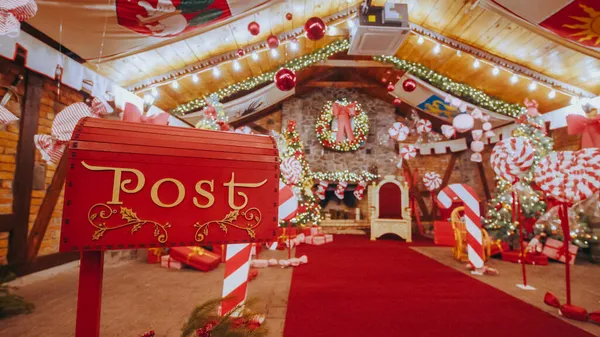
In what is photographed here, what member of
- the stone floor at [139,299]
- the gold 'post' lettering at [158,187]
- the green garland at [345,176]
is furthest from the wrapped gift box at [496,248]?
the gold 'post' lettering at [158,187]

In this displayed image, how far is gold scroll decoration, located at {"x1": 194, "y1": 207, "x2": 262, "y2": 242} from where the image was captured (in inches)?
39.5

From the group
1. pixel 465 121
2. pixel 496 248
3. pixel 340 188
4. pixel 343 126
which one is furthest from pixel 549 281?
pixel 343 126

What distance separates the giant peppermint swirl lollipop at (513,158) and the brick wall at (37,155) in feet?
16.9

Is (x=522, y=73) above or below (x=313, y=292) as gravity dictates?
above

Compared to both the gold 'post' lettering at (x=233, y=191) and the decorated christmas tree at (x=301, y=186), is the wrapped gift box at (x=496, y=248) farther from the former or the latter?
the gold 'post' lettering at (x=233, y=191)

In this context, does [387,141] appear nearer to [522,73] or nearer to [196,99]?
[522,73]

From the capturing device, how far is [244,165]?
1.10 m

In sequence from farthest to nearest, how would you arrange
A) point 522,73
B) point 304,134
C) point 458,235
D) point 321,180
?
point 304,134
point 321,180
point 522,73
point 458,235


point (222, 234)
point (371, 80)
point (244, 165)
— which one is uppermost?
point (371, 80)

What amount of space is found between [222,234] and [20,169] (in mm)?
3305

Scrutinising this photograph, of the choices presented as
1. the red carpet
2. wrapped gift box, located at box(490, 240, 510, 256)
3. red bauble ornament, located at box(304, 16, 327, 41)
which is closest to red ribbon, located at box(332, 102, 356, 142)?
wrapped gift box, located at box(490, 240, 510, 256)

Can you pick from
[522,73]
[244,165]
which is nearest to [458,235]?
[522,73]

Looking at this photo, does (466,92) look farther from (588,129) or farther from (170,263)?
(170,263)

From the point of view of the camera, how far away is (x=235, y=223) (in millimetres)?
1041
